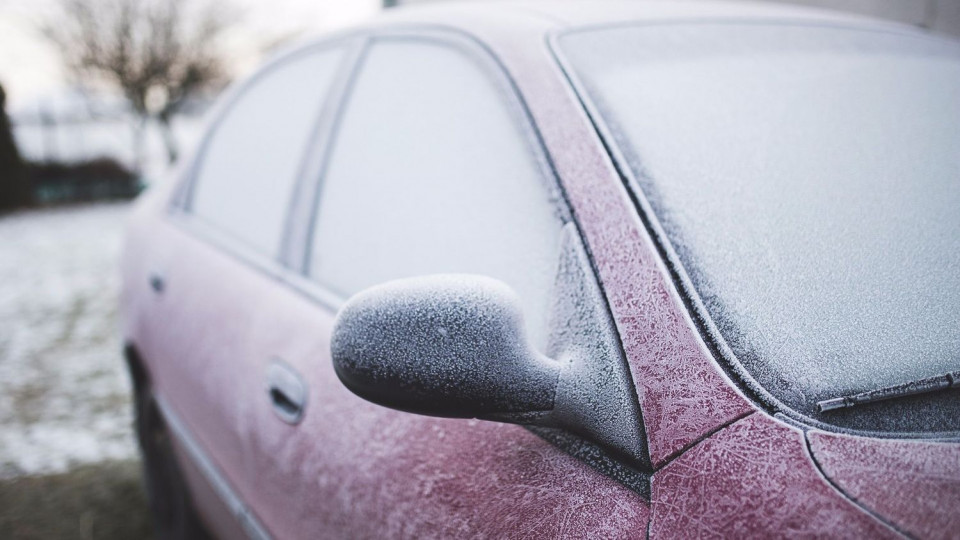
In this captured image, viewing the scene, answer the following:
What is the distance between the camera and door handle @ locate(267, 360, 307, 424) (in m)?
1.30

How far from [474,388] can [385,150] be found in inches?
30.9

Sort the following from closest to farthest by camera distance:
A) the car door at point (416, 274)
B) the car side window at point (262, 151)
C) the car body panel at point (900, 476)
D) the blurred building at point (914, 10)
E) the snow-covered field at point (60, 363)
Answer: the car body panel at point (900, 476)
the car door at point (416, 274)
the car side window at point (262, 151)
the blurred building at point (914, 10)
the snow-covered field at point (60, 363)

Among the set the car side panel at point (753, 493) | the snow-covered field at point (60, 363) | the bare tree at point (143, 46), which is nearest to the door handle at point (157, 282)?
the snow-covered field at point (60, 363)

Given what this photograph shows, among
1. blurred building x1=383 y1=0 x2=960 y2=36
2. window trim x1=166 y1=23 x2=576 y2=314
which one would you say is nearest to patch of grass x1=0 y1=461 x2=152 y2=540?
window trim x1=166 y1=23 x2=576 y2=314

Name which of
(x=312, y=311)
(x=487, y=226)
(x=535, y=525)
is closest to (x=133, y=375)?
(x=312, y=311)

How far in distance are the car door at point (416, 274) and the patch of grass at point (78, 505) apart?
5.46 feet

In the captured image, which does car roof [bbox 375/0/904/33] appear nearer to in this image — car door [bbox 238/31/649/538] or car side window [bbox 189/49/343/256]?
car door [bbox 238/31/649/538]

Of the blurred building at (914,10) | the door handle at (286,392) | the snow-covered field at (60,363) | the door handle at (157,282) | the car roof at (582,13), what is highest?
the blurred building at (914,10)

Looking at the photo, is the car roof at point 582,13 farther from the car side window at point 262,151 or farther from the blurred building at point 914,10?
the blurred building at point 914,10

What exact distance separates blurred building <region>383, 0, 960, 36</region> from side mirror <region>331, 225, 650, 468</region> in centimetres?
283

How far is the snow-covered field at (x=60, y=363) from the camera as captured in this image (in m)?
3.30

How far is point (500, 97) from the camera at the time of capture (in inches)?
47.9

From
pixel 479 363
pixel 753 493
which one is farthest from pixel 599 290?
pixel 753 493

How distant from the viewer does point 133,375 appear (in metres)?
2.55
